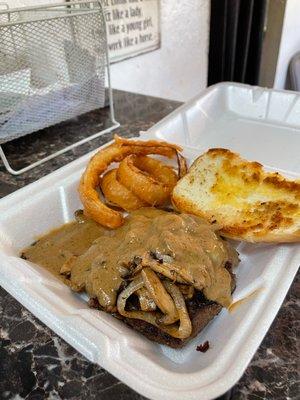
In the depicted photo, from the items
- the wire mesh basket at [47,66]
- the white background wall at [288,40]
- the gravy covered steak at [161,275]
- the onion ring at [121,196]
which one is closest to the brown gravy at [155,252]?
the gravy covered steak at [161,275]

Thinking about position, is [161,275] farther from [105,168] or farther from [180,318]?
[105,168]

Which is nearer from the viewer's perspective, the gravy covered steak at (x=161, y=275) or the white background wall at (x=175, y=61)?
the gravy covered steak at (x=161, y=275)

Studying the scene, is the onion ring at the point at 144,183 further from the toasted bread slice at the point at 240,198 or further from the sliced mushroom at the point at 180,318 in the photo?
the sliced mushroom at the point at 180,318

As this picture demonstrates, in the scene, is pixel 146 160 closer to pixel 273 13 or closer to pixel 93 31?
pixel 93 31

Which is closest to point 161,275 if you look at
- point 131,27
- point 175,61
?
point 131,27

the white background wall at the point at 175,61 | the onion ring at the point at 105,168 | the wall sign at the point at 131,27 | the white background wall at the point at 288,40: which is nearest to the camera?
the onion ring at the point at 105,168

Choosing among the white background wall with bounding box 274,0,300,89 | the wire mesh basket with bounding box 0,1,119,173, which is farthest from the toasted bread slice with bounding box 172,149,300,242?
the white background wall with bounding box 274,0,300,89

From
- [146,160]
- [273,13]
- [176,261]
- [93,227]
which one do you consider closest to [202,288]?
[176,261]
